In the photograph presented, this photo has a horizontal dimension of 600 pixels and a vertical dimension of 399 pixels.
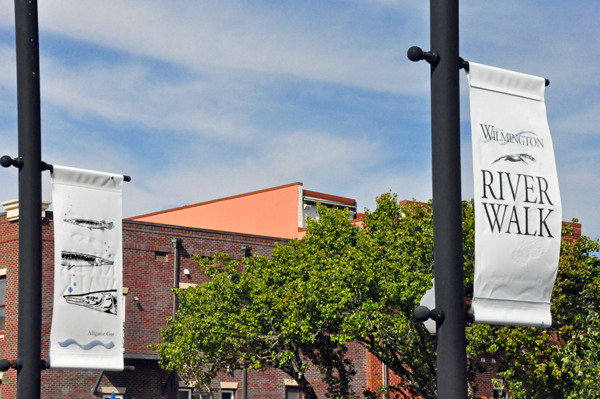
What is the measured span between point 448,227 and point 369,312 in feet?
55.8

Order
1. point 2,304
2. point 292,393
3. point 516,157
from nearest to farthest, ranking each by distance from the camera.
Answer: point 516,157, point 2,304, point 292,393

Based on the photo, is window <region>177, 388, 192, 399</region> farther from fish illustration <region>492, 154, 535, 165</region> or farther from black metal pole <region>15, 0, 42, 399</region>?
fish illustration <region>492, 154, 535, 165</region>

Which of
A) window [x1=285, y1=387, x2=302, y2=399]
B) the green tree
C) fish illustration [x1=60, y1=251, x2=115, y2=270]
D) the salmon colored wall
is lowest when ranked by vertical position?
window [x1=285, y1=387, x2=302, y2=399]

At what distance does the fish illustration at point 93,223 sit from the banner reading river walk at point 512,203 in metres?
3.59

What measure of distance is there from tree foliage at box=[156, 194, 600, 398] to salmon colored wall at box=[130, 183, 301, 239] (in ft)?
59.9

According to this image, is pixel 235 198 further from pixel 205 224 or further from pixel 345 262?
pixel 345 262

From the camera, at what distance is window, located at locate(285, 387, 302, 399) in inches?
1359

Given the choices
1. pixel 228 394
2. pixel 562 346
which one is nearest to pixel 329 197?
pixel 228 394

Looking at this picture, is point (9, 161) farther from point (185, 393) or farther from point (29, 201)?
point (185, 393)

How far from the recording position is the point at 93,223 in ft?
22.2

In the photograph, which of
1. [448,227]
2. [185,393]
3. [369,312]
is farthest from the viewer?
[185,393]

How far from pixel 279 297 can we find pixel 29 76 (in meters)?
18.2

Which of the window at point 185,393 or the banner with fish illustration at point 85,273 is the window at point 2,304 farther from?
the banner with fish illustration at point 85,273

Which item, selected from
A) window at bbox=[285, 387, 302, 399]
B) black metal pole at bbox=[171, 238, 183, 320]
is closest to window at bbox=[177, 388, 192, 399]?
black metal pole at bbox=[171, 238, 183, 320]
